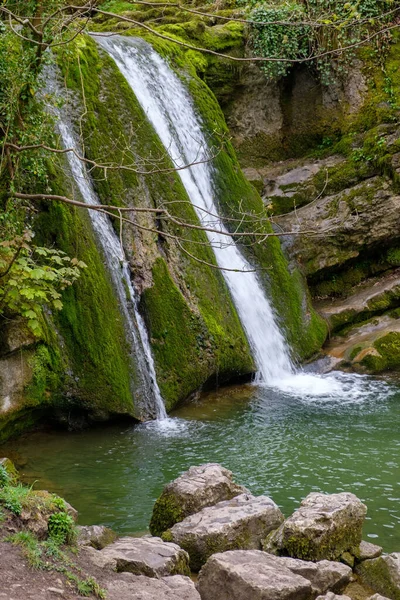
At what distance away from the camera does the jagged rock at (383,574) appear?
4.64 metres

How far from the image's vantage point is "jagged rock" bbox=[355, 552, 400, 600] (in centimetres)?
464

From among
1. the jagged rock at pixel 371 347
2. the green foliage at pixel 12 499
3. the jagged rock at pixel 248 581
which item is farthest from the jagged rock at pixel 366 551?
the jagged rock at pixel 371 347

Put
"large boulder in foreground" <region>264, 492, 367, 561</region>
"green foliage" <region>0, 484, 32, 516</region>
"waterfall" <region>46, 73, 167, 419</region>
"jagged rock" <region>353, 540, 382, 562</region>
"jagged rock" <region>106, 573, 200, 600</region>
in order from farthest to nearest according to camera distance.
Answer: "waterfall" <region>46, 73, 167, 419</region> → "jagged rock" <region>353, 540, 382, 562</region> → "large boulder in foreground" <region>264, 492, 367, 561</region> → "green foliage" <region>0, 484, 32, 516</region> → "jagged rock" <region>106, 573, 200, 600</region>

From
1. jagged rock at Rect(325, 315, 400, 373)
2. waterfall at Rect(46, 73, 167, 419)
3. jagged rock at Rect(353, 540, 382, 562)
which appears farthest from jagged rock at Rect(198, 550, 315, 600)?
jagged rock at Rect(325, 315, 400, 373)

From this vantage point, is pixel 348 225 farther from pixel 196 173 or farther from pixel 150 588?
pixel 150 588

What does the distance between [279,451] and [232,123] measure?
32.5 feet

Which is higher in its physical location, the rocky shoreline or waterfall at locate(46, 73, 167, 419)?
waterfall at locate(46, 73, 167, 419)

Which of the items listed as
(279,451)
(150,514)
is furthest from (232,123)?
(150,514)

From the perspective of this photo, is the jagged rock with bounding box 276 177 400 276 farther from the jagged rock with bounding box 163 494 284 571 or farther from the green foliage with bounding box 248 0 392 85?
the jagged rock with bounding box 163 494 284 571

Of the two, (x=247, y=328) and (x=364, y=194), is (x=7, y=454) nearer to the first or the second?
(x=247, y=328)

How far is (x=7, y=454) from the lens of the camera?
23.6 feet

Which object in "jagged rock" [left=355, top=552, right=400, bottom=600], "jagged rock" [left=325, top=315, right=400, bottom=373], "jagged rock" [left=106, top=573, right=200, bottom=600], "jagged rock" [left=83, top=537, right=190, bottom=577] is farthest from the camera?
"jagged rock" [left=325, top=315, right=400, bottom=373]

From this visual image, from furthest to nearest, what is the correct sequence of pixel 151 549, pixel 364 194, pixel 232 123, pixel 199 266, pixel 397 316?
1. pixel 232 123
2. pixel 364 194
3. pixel 397 316
4. pixel 199 266
5. pixel 151 549

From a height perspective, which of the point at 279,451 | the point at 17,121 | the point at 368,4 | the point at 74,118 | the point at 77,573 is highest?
the point at 368,4
